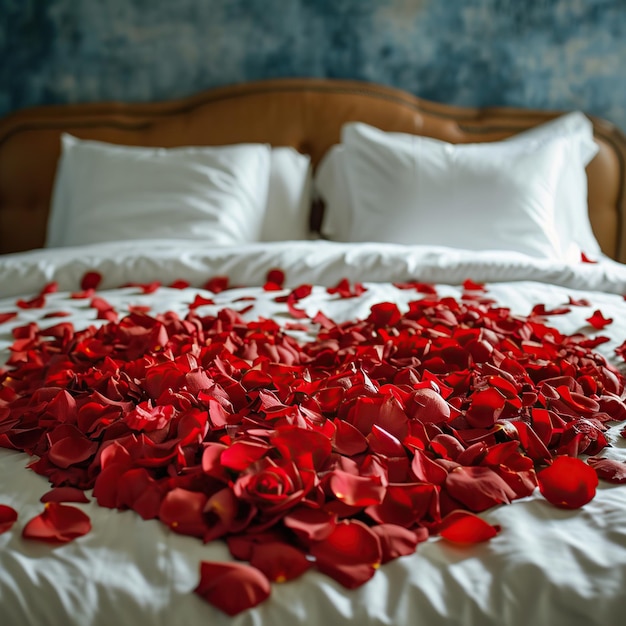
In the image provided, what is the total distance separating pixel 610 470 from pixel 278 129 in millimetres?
2222

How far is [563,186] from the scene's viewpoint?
2.36 meters

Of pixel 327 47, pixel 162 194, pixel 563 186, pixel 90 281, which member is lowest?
pixel 90 281

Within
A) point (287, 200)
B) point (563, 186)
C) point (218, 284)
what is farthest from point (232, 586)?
point (563, 186)

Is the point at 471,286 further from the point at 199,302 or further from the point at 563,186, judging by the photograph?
the point at 563,186

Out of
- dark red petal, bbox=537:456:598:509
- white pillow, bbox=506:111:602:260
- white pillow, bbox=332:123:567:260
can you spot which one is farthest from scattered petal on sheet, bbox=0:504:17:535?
white pillow, bbox=506:111:602:260

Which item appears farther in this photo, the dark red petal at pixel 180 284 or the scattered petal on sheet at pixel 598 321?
the dark red petal at pixel 180 284

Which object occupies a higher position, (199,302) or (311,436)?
(311,436)

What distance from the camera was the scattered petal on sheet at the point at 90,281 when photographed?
165 cm

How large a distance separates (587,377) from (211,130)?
2.12 m

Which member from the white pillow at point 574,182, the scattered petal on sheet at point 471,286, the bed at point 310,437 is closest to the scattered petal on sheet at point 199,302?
the bed at point 310,437

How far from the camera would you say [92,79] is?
2.77m

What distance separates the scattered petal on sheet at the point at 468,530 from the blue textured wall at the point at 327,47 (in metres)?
2.46

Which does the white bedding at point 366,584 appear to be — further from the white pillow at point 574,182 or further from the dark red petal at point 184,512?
the white pillow at point 574,182

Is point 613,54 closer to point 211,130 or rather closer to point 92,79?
point 211,130
